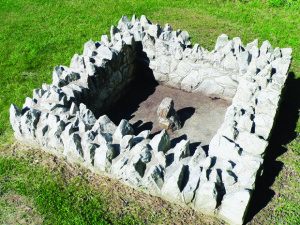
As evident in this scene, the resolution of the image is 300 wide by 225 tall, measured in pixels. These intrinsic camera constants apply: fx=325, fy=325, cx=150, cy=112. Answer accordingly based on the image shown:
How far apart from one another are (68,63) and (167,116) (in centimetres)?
361

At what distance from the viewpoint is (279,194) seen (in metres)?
4.98

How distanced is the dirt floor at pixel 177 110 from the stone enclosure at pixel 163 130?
188 mm

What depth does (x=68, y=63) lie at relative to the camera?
8.53 m

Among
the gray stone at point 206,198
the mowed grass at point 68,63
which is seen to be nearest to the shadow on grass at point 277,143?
the mowed grass at point 68,63

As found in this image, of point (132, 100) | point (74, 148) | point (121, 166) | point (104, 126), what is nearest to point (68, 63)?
point (132, 100)

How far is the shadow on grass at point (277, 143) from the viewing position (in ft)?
15.9

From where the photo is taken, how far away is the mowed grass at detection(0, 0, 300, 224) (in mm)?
4664

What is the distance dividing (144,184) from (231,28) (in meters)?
6.93

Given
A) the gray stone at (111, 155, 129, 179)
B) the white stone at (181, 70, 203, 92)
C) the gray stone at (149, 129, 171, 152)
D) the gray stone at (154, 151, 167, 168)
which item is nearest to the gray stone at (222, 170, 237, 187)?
the gray stone at (154, 151, 167, 168)

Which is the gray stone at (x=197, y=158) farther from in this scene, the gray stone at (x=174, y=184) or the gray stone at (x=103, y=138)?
the gray stone at (x=103, y=138)

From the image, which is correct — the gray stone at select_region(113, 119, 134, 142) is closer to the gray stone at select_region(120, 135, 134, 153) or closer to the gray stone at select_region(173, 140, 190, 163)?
the gray stone at select_region(120, 135, 134, 153)

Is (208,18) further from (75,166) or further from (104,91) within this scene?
(75,166)

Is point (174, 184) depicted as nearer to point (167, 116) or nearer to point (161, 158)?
point (161, 158)

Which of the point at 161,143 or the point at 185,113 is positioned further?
the point at 185,113
